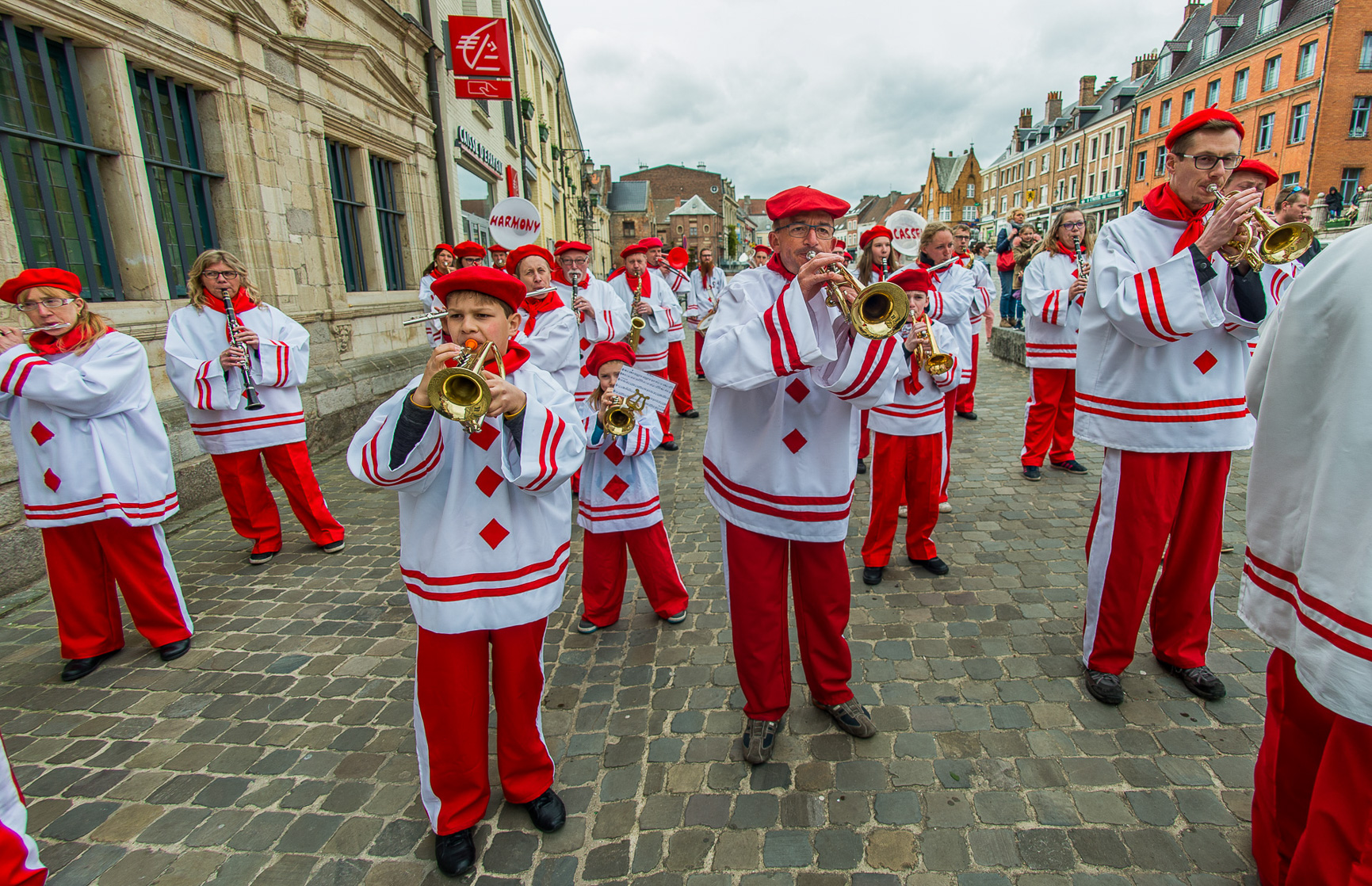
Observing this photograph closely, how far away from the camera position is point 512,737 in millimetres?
2477

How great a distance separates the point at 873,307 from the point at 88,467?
4119 millimetres

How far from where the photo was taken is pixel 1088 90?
4862 cm

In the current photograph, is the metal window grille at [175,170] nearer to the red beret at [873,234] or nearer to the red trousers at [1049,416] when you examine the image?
the red beret at [873,234]

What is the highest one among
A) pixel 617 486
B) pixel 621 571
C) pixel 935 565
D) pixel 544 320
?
pixel 544 320

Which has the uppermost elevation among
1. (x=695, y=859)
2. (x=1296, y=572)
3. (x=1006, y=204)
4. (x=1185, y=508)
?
(x=1006, y=204)

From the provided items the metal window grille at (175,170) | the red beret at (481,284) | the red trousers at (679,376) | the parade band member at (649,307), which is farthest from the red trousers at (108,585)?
the red trousers at (679,376)

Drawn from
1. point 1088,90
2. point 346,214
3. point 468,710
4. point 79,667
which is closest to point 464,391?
point 468,710

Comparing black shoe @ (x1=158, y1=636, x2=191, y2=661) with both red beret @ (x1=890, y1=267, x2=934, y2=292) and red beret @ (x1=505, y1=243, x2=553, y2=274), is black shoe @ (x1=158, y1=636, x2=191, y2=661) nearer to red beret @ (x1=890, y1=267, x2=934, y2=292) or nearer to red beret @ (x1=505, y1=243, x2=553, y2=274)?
red beret @ (x1=505, y1=243, x2=553, y2=274)

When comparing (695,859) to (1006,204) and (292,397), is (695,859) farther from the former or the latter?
(1006,204)

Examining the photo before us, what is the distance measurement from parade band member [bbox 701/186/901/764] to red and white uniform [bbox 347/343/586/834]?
675 millimetres

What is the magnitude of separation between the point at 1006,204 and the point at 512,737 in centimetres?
7208

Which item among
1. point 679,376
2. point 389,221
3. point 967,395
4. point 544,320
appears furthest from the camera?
point 389,221

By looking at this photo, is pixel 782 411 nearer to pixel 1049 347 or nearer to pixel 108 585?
pixel 108 585

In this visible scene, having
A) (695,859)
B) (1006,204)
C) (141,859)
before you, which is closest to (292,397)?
(141,859)
